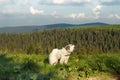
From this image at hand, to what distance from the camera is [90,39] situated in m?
101

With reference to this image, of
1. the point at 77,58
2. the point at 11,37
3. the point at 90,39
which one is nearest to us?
the point at 77,58

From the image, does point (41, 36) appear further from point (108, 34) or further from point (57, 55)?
point (57, 55)

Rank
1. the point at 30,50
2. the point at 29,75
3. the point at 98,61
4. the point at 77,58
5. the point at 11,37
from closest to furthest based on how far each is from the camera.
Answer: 1. the point at 29,75
2. the point at 98,61
3. the point at 77,58
4. the point at 30,50
5. the point at 11,37

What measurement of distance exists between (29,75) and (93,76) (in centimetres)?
209

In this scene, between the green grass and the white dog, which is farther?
the white dog

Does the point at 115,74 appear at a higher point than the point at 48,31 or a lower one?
higher

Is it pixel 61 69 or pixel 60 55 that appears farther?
pixel 60 55

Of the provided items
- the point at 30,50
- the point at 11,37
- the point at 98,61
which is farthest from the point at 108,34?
the point at 98,61

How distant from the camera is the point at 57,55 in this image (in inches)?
525

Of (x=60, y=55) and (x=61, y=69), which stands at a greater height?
(x=60, y=55)

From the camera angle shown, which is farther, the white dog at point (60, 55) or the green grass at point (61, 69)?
the white dog at point (60, 55)

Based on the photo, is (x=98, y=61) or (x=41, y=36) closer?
(x=98, y=61)

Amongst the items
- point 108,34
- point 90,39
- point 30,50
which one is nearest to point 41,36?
point 90,39

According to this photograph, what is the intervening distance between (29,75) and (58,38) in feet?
295
